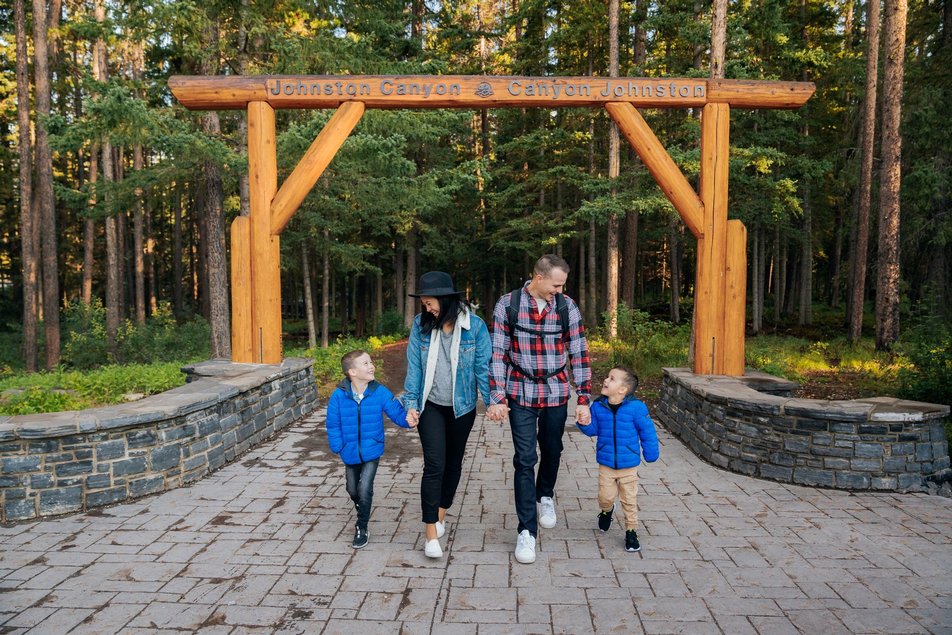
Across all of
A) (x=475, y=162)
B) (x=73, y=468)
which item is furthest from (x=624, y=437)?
(x=475, y=162)

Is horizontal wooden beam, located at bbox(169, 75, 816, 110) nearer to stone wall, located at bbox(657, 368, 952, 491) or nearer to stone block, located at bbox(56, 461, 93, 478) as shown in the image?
stone wall, located at bbox(657, 368, 952, 491)

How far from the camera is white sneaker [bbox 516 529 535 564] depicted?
364 centimetres

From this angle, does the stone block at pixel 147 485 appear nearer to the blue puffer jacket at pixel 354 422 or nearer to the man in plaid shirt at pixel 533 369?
the blue puffer jacket at pixel 354 422

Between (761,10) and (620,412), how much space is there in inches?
575

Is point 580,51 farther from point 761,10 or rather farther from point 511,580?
point 511,580

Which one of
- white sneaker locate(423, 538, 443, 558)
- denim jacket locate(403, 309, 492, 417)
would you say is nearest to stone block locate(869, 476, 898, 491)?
denim jacket locate(403, 309, 492, 417)

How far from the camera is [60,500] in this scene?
14.7ft

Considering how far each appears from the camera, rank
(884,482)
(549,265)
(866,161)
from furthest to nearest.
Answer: (866,161)
(884,482)
(549,265)

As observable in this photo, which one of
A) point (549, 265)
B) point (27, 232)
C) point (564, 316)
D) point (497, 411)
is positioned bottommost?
point (497, 411)

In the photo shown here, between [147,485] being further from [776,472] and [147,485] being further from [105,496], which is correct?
[776,472]

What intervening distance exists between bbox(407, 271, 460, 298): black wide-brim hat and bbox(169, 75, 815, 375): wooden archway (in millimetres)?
3969

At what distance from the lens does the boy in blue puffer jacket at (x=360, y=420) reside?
3867mm

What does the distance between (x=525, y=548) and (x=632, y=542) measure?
726 millimetres

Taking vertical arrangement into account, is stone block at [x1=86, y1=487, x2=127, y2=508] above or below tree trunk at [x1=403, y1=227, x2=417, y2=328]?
below
